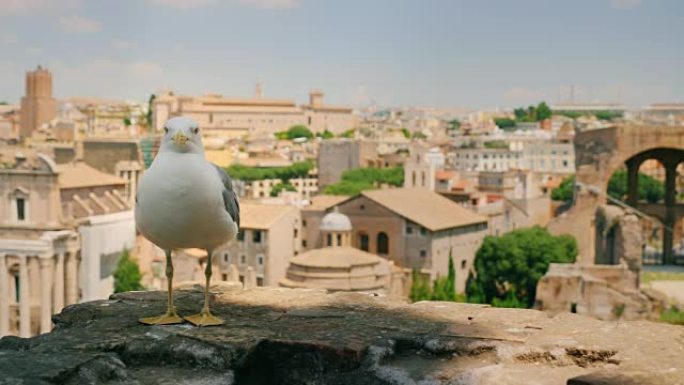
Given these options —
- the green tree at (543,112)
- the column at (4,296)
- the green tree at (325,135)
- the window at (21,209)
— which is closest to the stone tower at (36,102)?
the window at (21,209)

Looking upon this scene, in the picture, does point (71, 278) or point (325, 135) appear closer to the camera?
point (71, 278)

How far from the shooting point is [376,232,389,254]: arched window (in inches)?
1325

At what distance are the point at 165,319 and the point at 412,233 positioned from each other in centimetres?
2905

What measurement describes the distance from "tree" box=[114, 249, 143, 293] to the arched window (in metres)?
9.56

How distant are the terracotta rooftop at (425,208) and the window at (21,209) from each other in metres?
13.1

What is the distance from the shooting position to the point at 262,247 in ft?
104

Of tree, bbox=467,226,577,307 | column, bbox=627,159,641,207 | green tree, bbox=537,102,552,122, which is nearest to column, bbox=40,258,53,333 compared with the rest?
tree, bbox=467,226,577,307

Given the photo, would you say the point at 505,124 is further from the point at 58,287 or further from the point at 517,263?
the point at 58,287

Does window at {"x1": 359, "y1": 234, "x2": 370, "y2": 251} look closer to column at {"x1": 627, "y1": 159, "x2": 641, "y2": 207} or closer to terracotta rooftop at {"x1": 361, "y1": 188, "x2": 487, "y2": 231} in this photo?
terracotta rooftop at {"x1": 361, "y1": 188, "x2": 487, "y2": 231}

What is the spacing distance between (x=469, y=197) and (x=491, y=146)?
38.5 metres

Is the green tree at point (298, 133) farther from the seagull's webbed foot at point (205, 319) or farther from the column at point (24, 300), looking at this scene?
the seagull's webbed foot at point (205, 319)

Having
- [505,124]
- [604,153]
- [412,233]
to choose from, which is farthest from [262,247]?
[505,124]

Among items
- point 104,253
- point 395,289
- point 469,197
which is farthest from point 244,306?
point 469,197

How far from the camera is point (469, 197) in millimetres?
44562
